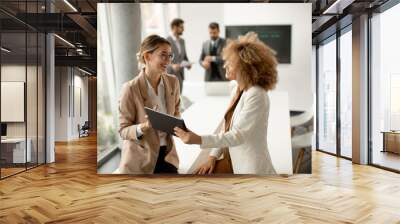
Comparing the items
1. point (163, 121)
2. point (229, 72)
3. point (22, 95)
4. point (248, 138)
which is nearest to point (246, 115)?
point (248, 138)

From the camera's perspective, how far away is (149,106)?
6.12 m

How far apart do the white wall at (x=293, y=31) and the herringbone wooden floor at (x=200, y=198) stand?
4.41 feet

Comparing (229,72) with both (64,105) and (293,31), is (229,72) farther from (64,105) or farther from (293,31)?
(64,105)

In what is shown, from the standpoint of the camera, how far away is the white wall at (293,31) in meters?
6.32

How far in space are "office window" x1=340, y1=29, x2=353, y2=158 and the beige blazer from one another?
14.5 feet

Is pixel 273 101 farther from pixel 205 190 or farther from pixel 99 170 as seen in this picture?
pixel 99 170

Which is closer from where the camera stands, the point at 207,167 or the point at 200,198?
the point at 200,198

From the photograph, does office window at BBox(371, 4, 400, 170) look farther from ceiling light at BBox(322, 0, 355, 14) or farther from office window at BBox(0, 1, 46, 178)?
office window at BBox(0, 1, 46, 178)

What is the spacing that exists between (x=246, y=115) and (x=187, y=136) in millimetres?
898

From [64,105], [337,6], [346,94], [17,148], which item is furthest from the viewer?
[64,105]

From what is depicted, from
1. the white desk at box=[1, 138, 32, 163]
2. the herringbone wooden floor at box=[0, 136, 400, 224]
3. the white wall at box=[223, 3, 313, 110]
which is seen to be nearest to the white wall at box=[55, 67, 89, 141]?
the white desk at box=[1, 138, 32, 163]

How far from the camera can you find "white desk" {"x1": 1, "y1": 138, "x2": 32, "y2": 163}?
251 inches

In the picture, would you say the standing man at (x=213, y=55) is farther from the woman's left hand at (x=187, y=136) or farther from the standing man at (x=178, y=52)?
the woman's left hand at (x=187, y=136)

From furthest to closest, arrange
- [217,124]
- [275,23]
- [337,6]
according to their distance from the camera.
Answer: [337,6] < [275,23] < [217,124]
